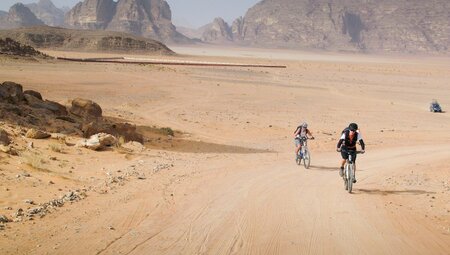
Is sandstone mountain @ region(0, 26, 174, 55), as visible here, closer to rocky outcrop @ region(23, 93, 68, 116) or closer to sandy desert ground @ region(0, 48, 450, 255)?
sandy desert ground @ region(0, 48, 450, 255)

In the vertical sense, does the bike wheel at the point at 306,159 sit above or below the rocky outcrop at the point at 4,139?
below

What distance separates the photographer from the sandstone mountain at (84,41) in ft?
414

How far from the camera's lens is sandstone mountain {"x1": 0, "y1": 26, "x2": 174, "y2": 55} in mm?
126250

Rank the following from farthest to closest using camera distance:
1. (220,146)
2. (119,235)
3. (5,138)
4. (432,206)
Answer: (220,146) → (5,138) → (432,206) → (119,235)

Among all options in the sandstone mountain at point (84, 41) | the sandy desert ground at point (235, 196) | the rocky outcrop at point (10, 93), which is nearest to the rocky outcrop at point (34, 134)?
the sandy desert ground at point (235, 196)

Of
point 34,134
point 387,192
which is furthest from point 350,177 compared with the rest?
point 34,134

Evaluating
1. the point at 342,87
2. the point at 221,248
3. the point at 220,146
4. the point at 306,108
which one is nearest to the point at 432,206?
the point at 221,248

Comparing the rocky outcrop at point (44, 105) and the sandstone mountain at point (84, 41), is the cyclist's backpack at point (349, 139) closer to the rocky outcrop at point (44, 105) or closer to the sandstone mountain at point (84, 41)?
the rocky outcrop at point (44, 105)

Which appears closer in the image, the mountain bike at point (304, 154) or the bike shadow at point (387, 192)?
the bike shadow at point (387, 192)

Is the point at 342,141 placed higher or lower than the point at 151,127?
higher

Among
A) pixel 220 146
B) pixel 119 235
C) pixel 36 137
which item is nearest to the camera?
pixel 119 235

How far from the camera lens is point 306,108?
37.0 meters

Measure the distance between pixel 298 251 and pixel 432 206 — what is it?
4666 millimetres

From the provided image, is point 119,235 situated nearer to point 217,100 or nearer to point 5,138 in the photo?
point 5,138
